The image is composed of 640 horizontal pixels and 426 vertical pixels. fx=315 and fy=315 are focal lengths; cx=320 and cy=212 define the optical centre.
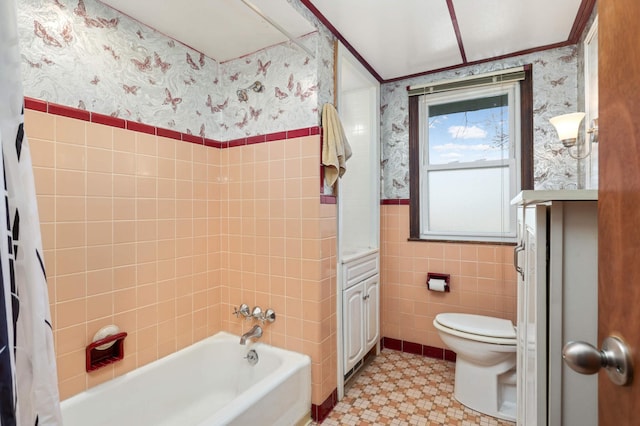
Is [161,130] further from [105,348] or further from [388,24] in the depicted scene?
[388,24]

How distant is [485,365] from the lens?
1.90 m

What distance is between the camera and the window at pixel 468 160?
2318 mm

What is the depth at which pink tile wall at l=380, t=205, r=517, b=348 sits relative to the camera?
2330mm

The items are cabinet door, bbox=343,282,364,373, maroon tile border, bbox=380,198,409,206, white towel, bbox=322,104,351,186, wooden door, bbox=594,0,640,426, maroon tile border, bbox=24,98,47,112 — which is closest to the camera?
wooden door, bbox=594,0,640,426

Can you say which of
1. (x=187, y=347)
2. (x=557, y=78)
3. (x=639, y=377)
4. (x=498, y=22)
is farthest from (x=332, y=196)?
(x=557, y=78)

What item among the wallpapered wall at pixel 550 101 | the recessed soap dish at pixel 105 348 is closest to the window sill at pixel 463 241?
the wallpapered wall at pixel 550 101

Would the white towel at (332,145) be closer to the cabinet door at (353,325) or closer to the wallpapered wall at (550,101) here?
the cabinet door at (353,325)

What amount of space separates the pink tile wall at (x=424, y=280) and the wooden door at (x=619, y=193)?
1.98 m

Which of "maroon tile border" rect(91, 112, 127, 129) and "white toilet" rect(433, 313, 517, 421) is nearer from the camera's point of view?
"maroon tile border" rect(91, 112, 127, 129)

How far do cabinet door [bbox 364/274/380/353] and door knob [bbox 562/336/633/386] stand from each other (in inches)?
72.9

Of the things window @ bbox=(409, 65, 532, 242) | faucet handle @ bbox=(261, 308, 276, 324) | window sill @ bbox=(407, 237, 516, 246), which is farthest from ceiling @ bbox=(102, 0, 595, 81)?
faucet handle @ bbox=(261, 308, 276, 324)

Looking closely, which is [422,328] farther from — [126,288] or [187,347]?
[126,288]

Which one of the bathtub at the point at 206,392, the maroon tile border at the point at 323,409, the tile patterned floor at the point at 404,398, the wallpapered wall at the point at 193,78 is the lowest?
the tile patterned floor at the point at 404,398

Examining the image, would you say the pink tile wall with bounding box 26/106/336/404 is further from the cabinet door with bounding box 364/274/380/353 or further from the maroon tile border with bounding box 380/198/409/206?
the maroon tile border with bounding box 380/198/409/206
